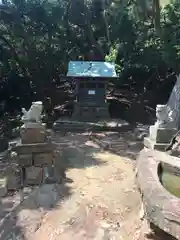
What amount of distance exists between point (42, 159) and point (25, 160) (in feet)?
0.92

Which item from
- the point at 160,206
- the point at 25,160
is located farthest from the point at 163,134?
the point at 160,206

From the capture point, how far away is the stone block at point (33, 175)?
5.86m

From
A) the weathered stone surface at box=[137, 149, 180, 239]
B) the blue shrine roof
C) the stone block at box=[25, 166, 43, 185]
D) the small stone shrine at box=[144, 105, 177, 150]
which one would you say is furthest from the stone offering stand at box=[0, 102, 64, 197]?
the blue shrine roof

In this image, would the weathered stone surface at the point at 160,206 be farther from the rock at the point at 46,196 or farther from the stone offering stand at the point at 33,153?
the stone offering stand at the point at 33,153

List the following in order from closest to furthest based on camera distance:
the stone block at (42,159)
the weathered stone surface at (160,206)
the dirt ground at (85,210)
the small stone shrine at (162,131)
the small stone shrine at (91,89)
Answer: the weathered stone surface at (160,206) < the dirt ground at (85,210) < the stone block at (42,159) < the small stone shrine at (162,131) < the small stone shrine at (91,89)

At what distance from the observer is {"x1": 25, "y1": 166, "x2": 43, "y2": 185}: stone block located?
5855mm

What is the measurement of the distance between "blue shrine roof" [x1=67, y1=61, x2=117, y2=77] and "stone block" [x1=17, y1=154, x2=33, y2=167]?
7500mm

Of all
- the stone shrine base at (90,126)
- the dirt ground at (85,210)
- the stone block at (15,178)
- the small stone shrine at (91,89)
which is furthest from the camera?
the small stone shrine at (91,89)

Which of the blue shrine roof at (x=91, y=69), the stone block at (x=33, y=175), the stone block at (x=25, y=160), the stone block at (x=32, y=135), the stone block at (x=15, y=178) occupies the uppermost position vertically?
Answer: the blue shrine roof at (x=91, y=69)

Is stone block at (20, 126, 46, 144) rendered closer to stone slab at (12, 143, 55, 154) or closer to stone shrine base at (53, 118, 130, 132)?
stone slab at (12, 143, 55, 154)

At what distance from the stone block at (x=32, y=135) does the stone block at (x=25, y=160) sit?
0.76 ft

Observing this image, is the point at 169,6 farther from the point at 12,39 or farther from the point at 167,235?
the point at 167,235

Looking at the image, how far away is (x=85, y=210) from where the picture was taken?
4.59 meters

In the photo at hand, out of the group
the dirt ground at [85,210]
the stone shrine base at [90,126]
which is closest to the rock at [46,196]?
the dirt ground at [85,210]
